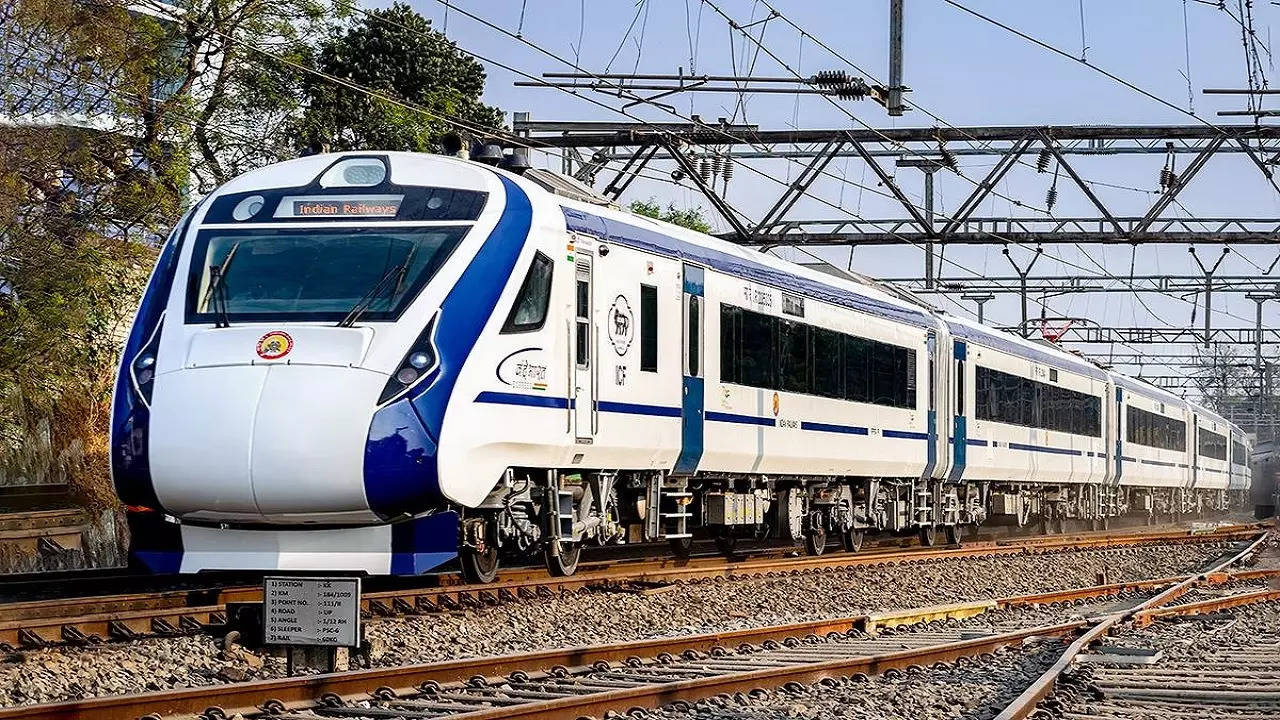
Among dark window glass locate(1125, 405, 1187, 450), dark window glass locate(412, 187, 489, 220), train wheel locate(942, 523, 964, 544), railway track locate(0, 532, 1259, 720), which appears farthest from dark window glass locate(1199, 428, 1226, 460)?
dark window glass locate(412, 187, 489, 220)

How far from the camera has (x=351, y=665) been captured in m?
10.5

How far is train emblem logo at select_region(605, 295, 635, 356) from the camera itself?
14219 mm

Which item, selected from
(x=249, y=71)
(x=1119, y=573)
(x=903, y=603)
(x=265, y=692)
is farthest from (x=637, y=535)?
(x=249, y=71)

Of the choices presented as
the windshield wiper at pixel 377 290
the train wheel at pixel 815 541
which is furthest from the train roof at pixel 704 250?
the train wheel at pixel 815 541

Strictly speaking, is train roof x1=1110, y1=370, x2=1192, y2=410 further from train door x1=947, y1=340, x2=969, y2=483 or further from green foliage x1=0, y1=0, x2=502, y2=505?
green foliage x1=0, y1=0, x2=502, y2=505

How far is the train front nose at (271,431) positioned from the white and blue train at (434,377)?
0.05ft

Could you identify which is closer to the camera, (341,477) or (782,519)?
(341,477)

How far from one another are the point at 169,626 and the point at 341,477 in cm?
164

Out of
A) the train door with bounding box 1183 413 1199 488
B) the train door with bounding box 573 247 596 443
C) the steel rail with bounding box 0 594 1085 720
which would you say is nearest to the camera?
the steel rail with bounding box 0 594 1085 720

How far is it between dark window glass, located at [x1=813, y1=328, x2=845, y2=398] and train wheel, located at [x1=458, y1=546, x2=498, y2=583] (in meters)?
5.70

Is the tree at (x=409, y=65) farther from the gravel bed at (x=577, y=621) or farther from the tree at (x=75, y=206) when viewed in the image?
the gravel bed at (x=577, y=621)

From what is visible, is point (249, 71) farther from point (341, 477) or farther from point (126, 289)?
point (341, 477)

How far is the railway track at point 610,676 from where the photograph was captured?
8398mm

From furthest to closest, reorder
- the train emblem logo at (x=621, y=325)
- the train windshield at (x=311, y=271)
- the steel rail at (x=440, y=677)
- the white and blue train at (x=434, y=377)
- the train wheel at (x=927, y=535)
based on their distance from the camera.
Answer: the train wheel at (x=927, y=535)
the train emblem logo at (x=621, y=325)
the train windshield at (x=311, y=271)
the white and blue train at (x=434, y=377)
the steel rail at (x=440, y=677)
